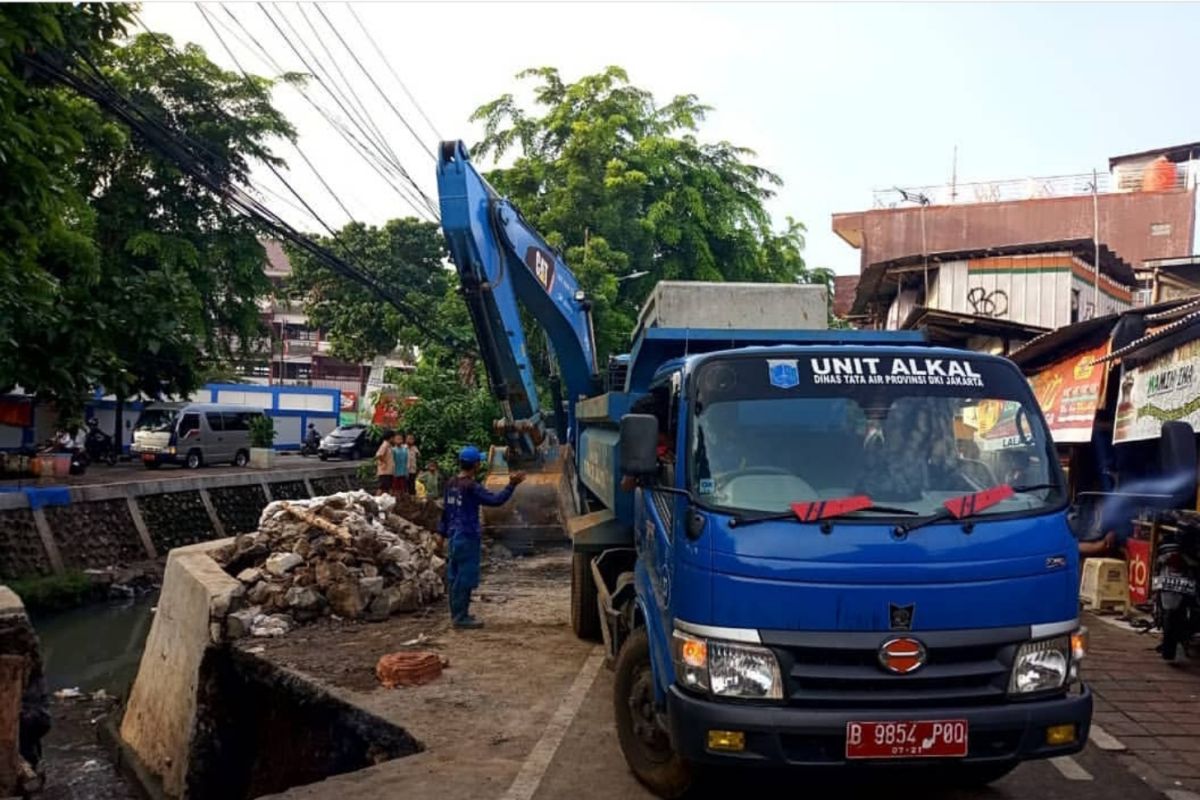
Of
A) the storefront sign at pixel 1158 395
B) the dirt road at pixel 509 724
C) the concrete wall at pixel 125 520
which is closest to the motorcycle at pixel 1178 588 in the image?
the storefront sign at pixel 1158 395

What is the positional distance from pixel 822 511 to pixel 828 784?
1.75 meters

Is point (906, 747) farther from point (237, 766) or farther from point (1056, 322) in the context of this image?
point (1056, 322)

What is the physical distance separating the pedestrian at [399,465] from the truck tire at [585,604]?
10290mm

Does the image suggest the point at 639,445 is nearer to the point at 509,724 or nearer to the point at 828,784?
the point at 828,784

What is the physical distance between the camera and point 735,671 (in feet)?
13.2

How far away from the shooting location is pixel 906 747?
3939 millimetres

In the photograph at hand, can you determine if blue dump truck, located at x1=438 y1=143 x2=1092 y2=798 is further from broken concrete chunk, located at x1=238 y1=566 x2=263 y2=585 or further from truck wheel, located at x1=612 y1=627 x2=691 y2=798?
broken concrete chunk, located at x1=238 y1=566 x2=263 y2=585

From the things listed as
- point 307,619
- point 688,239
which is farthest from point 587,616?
point 688,239

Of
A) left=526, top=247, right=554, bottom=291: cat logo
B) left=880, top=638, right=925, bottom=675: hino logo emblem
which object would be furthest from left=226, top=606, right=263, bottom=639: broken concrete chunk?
left=880, top=638, right=925, bottom=675: hino logo emblem

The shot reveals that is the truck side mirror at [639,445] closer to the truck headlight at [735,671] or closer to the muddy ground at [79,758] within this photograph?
the truck headlight at [735,671]

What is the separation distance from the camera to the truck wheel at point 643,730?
4.77m

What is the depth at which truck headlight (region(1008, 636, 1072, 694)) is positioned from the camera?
161 inches

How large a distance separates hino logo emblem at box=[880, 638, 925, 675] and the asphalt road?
0.98m

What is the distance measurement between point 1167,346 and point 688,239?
14.7 metres
